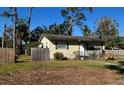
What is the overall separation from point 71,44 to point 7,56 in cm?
874

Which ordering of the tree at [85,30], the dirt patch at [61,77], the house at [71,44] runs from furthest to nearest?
the house at [71,44] < the tree at [85,30] < the dirt patch at [61,77]

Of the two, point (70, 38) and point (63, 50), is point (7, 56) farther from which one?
point (70, 38)

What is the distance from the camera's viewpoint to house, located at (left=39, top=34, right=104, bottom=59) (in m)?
26.4

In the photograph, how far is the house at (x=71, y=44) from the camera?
86.5ft

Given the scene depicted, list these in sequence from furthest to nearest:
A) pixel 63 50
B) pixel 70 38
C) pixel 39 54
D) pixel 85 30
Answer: pixel 63 50
pixel 70 38
pixel 85 30
pixel 39 54

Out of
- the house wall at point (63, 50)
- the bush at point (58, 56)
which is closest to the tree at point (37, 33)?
the house wall at point (63, 50)

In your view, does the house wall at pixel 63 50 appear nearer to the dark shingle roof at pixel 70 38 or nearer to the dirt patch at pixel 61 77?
the dark shingle roof at pixel 70 38

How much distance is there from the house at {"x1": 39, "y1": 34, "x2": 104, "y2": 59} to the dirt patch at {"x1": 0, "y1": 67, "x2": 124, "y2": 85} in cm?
1086

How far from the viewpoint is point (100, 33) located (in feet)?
99.7

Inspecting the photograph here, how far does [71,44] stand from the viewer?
91.6 feet

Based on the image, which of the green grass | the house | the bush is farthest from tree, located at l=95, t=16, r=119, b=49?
the green grass

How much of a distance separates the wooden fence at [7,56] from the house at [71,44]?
5189mm

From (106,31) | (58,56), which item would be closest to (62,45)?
(58,56)

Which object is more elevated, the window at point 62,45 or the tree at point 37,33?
the tree at point 37,33
